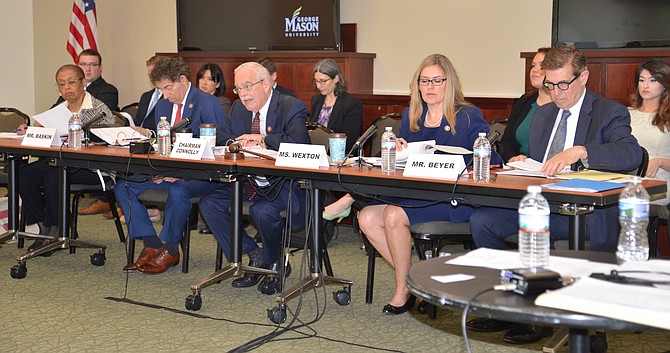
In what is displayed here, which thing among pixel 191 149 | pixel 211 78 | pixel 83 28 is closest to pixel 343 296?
pixel 191 149

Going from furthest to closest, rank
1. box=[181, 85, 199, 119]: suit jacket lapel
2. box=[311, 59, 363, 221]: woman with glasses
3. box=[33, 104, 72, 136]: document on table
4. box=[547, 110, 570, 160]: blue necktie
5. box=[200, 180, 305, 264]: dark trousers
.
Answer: box=[311, 59, 363, 221]: woman with glasses
box=[33, 104, 72, 136]: document on table
box=[181, 85, 199, 119]: suit jacket lapel
box=[200, 180, 305, 264]: dark trousers
box=[547, 110, 570, 160]: blue necktie

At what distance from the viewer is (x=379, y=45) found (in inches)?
310

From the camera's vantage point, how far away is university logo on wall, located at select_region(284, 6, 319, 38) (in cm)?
782

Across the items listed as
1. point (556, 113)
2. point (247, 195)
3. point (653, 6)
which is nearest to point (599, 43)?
point (653, 6)

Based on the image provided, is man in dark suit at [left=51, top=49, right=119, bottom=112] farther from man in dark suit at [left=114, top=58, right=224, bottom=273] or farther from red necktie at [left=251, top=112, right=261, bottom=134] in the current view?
red necktie at [left=251, top=112, right=261, bottom=134]

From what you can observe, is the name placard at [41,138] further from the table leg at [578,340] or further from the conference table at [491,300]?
the table leg at [578,340]

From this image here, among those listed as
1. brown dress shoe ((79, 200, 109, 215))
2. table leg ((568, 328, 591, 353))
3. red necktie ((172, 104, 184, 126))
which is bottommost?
brown dress shoe ((79, 200, 109, 215))

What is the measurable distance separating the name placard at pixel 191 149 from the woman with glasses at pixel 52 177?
1120mm

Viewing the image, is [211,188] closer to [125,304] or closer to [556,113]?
[125,304]

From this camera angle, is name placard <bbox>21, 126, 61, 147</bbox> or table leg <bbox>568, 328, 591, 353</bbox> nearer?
table leg <bbox>568, 328, 591, 353</bbox>

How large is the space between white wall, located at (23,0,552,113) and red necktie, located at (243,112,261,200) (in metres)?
2.95

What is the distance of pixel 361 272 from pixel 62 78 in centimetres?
248

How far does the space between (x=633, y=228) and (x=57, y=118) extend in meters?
4.05

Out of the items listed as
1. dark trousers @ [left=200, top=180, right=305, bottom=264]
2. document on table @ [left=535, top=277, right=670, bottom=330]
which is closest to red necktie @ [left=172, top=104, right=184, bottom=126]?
dark trousers @ [left=200, top=180, right=305, bottom=264]
